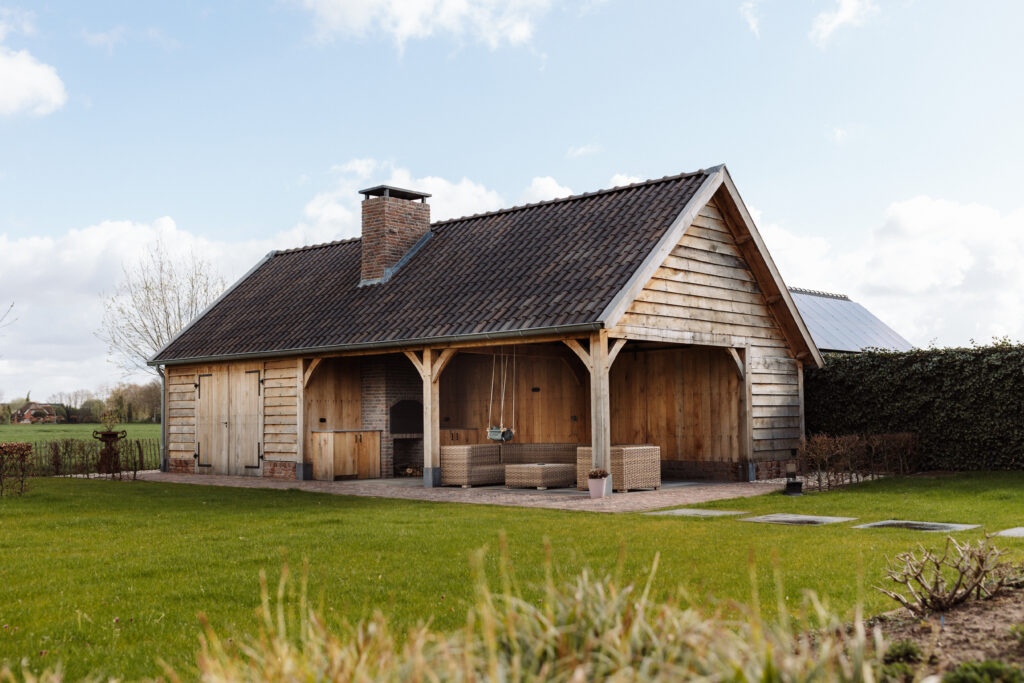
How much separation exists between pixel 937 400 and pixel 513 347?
289 inches

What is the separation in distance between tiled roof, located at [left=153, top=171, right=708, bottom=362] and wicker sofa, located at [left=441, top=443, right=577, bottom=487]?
195 cm

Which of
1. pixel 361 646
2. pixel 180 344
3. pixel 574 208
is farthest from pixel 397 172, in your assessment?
pixel 361 646

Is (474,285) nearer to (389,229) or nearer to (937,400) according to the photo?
(389,229)

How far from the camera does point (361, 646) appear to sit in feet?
10.6

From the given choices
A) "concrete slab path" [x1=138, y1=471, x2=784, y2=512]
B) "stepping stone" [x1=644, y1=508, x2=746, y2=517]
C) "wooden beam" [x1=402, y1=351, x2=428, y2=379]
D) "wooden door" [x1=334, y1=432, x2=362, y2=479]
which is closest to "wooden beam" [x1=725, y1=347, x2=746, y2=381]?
"concrete slab path" [x1=138, y1=471, x2=784, y2=512]

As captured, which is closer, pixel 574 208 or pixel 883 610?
pixel 883 610

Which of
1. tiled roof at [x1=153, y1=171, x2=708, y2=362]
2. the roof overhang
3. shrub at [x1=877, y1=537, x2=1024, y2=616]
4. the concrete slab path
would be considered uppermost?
tiled roof at [x1=153, y1=171, x2=708, y2=362]

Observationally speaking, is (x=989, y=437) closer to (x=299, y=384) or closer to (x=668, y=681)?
(x=299, y=384)

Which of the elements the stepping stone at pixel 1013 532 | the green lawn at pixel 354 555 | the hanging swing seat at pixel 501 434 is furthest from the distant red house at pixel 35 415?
the stepping stone at pixel 1013 532

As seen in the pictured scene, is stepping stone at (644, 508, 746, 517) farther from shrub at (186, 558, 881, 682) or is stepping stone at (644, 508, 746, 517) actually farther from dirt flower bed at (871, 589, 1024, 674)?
shrub at (186, 558, 881, 682)

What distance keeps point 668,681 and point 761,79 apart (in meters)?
11.9

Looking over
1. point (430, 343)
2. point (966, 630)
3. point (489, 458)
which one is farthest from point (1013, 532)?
point (430, 343)

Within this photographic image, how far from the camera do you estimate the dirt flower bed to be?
13.3 ft

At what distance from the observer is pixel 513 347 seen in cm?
1862
